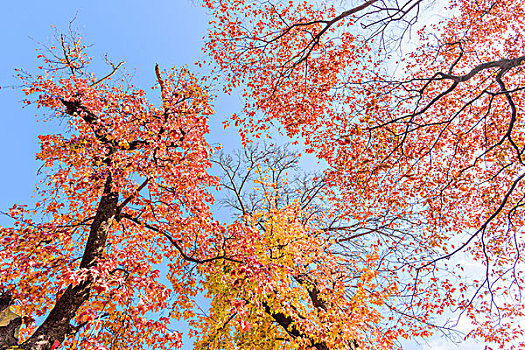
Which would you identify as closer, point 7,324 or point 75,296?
point 7,324

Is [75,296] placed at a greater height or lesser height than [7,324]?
greater

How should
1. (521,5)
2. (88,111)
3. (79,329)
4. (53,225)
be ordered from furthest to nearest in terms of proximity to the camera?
(521,5) → (88,111) → (53,225) → (79,329)

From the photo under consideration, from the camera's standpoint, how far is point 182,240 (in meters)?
9.41

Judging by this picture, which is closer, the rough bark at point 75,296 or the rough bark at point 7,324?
the rough bark at point 7,324

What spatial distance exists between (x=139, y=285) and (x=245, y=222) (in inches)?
250

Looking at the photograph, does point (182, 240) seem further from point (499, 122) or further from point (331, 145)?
point (499, 122)

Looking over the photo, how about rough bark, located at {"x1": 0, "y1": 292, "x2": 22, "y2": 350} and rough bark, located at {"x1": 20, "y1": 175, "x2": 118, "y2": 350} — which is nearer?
rough bark, located at {"x1": 0, "y1": 292, "x2": 22, "y2": 350}

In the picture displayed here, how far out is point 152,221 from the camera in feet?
32.2

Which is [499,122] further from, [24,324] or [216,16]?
[24,324]

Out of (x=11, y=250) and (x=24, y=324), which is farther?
(x=11, y=250)

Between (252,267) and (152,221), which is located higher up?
(152,221)

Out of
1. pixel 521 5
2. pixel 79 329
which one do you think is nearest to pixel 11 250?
pixel 79 329

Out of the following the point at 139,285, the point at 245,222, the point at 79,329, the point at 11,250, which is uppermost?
the point at 245,222

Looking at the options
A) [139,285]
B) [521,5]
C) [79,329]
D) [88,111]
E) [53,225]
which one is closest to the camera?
[139,285]
